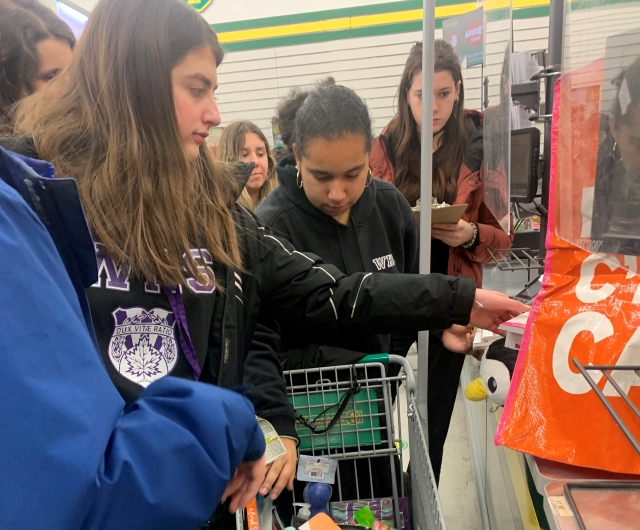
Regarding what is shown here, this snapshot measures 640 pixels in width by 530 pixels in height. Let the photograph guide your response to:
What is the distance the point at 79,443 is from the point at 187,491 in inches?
5.6

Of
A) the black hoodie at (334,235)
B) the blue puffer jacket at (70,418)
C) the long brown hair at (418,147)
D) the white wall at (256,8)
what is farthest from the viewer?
the white wall at (256,8)

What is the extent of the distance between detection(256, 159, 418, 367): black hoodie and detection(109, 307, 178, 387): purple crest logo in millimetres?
519

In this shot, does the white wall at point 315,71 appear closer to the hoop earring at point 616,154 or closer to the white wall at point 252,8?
the white wall at point 252,8

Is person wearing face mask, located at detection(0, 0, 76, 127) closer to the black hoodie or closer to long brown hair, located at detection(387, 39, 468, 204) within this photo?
the black hoodie

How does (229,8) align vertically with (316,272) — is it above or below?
above

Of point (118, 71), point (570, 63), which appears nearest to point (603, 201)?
point (570, 63)

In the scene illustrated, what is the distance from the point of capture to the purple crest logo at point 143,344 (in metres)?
0.84

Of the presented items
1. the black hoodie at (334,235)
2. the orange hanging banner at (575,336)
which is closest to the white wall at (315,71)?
the black hoodie at (334,235)

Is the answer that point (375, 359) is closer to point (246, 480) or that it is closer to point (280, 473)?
point (280, 473)

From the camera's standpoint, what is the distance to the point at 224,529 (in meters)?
0.97

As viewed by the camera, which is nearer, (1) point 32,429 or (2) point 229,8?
(1) point 32,429

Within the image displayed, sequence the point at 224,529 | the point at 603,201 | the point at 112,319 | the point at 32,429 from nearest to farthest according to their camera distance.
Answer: the point at 32,429 → the point at 603,201 → the point at 112,319 → the point at 224,529

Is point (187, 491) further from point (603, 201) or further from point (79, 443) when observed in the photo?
point (603, 201)

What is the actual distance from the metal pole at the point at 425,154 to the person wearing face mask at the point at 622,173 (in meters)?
0.52
